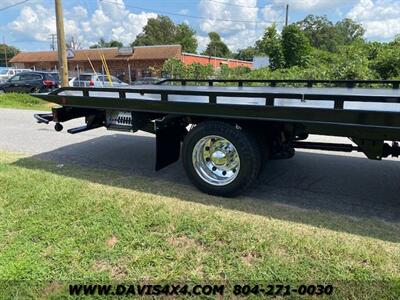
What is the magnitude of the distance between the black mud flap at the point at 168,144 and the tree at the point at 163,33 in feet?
278

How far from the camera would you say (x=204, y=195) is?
15.0 feet

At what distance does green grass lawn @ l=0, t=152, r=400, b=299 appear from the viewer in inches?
116

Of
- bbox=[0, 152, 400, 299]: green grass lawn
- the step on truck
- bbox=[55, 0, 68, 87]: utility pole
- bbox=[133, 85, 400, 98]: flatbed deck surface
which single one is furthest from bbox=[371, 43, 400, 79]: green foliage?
bbox=[0, 152, 400, 299]: green grass lawn

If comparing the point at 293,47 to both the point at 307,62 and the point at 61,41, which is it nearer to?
the point at 307,62

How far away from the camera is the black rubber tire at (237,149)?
13.9 feet

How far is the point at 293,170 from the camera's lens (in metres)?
5.57

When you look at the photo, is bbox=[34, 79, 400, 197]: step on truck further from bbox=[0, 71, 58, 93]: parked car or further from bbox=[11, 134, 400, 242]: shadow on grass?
bbox=[0, 71, 58, 93]: parked car

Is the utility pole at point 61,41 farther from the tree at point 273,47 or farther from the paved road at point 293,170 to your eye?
the tree at point 273,47

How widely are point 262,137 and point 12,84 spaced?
73.2ft

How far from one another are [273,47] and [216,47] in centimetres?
7707

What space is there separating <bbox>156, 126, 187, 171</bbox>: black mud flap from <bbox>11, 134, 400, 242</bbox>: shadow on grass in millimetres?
284

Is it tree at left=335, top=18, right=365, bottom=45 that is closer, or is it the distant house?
the distant house

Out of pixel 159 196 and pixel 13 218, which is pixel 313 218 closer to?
pixel 159 196

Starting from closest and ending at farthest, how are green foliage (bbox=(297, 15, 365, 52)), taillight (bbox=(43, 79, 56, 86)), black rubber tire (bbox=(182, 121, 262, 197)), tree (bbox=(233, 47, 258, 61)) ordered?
black rubber tire (bbox=(182, 121, 262, 197)), taillight (bbox=(43, 79, 56, 86)), green foliage (bbox=(297, 15, 365, 52)), tree (bbox=(233, 47, 258, 61))
